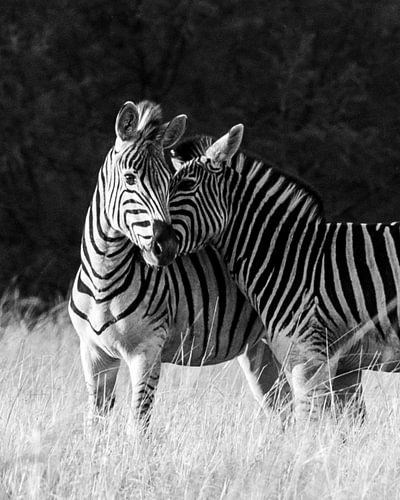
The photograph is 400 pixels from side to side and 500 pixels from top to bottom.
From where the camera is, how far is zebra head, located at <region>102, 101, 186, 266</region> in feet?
18.5

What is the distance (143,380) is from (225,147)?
4.72 ft

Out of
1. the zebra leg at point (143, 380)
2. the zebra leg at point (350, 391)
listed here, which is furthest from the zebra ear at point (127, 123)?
the zebra leg at point (350, 391)

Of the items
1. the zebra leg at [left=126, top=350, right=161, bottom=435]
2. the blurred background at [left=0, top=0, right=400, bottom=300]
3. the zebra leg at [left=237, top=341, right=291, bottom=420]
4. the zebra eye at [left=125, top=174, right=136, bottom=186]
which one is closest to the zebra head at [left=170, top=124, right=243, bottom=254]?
the zebra eye at [left=125, top=174, right=136, bottom=186]

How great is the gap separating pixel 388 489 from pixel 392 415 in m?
1.42

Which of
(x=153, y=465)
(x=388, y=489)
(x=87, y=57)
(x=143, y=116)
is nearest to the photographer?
(x=388, y=489)

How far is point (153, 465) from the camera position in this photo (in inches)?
190

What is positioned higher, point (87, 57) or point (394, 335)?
point (87, 57)

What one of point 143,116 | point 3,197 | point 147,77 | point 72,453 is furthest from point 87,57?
point 72,453

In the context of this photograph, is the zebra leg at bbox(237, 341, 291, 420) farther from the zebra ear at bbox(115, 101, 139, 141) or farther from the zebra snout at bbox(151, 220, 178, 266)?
the zebra ear at bbox(115, 101, 139, 141)

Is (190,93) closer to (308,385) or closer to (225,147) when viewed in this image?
(225,147)

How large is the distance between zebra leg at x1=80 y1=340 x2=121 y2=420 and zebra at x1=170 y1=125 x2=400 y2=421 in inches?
29.3

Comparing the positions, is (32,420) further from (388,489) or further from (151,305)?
(388,489)

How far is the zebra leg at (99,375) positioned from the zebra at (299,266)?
2.44 feet

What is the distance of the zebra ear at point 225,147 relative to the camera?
629cm
